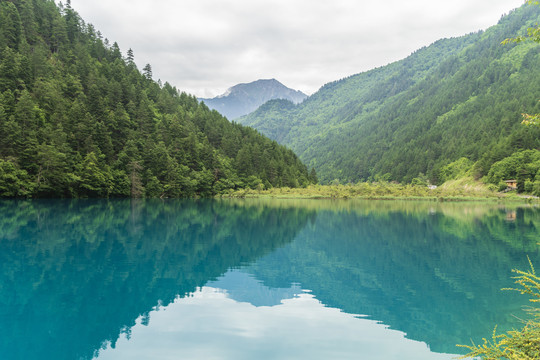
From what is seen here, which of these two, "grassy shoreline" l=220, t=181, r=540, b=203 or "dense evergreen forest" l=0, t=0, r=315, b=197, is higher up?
"dense evergreen forest" l=0, t=0, r=315, b=197

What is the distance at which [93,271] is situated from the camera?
50.2 feet

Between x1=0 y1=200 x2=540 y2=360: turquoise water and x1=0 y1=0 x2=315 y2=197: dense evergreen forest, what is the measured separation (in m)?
41.6

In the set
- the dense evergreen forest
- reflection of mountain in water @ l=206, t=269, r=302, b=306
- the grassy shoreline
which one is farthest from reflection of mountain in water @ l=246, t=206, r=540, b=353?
the grassy shoreline

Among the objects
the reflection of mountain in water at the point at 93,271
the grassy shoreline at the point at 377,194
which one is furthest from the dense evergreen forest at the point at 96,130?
the reflection of mountain in water at the point at 93,271

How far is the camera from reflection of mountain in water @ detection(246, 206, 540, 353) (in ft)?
36.3

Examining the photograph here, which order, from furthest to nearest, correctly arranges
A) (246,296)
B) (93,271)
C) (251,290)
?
(93,271)
(251,290)
(246,296)

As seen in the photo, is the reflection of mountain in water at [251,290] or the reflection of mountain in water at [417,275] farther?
the reflection of mountain in water at [251,290]

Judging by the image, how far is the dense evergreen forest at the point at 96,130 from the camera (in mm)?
59938

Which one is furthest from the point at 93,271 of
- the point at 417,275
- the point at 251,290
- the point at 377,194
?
the point at 377,194

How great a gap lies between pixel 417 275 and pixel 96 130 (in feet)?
234

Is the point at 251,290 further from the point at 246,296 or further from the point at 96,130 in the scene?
the point at 96,130

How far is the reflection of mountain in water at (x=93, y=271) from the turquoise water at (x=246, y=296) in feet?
0.19

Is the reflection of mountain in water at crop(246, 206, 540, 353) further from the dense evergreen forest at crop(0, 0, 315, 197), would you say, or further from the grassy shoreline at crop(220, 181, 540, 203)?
the grassy shoreline at crop(220, 181, 540, 203)

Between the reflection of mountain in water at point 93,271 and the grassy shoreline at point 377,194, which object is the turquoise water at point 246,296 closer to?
the reflection of mountain in water at point 93,271
